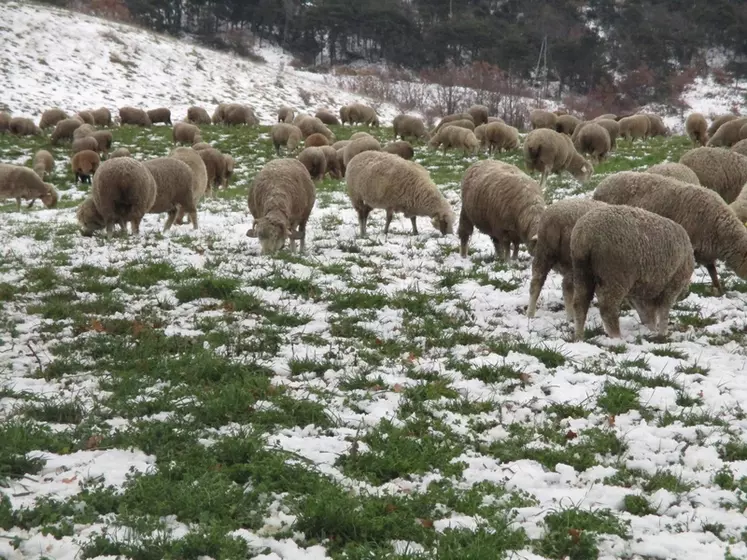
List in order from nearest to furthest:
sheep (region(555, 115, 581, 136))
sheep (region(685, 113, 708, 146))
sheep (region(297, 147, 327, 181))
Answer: sheep (region(297, 147, 327, 181)), sheep (region(685, 113, 708, 146)), sheep (region(555, 115, 581, 136))

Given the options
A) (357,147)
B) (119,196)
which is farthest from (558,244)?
(357,147)

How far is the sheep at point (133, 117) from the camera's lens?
96.4ft

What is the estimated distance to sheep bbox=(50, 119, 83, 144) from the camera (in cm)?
2419

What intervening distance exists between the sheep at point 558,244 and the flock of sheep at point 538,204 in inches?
0.4

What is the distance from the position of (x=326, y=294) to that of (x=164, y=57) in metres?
37.6

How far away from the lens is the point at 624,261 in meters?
6.17

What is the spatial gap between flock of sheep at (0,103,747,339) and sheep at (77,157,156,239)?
0.02 m

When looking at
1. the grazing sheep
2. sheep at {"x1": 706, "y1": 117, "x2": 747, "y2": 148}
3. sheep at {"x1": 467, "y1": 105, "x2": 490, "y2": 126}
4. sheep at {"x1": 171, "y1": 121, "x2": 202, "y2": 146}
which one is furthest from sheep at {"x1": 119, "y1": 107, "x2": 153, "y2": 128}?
the grazing sheep

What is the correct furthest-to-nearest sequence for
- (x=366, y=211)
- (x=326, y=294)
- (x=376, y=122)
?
(x=376, y=122)
(x=366, y=211)
(x=326, y=294)

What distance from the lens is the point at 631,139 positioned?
86.7 feet

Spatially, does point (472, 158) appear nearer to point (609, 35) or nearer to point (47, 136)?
point (47, 136)

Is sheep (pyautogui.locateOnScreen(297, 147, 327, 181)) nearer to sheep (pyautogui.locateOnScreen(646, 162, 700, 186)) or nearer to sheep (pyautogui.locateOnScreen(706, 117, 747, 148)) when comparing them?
sheep (pyautogui.locateOnScreen(646, 162, 700, 186))

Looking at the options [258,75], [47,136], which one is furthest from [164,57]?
[47,136]

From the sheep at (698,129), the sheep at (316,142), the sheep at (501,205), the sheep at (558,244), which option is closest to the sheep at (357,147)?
the sheep at (316,142)
